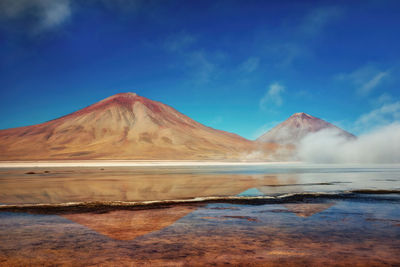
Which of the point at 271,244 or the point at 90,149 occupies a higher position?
the point at 90,149

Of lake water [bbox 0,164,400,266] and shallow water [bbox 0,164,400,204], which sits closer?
lake water [bbox 0,164,400,266]

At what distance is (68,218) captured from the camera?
866 cm

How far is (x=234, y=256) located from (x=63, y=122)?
641 feet

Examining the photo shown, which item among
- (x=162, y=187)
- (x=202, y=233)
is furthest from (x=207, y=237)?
(x=162, y=187)

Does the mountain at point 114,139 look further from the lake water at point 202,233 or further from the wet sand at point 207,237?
the wet sand at point 207,237

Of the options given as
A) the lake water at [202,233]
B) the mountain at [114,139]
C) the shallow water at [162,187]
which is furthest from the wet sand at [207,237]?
the mountain at [114,139]

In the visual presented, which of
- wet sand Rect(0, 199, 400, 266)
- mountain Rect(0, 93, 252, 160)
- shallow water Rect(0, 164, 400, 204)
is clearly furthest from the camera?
mountain Rect(0, 93, 252, 160)

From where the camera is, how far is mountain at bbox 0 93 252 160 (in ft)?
438

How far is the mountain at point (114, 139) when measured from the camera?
133m

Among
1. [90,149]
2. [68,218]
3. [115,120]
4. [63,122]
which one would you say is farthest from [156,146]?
[68,218]

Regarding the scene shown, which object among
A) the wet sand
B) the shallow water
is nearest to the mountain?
the shallow water

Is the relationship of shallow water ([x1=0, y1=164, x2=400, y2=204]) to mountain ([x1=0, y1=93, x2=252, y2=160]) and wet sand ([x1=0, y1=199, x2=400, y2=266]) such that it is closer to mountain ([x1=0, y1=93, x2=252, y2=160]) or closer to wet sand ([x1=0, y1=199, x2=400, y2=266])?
wet sand ([x1=0, y1=199, x2=400, y2=266])

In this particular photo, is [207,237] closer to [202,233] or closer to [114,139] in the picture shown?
[202,233]

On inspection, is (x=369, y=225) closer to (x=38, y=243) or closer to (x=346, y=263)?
(x=346, y=263)
